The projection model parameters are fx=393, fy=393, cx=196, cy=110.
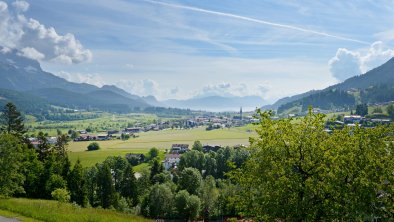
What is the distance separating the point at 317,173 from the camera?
27.2m

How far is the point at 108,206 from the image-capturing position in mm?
86000

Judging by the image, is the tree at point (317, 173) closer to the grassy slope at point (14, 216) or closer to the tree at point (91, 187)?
the grassy slope at point (14, 216)

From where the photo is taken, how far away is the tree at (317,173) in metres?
25.6

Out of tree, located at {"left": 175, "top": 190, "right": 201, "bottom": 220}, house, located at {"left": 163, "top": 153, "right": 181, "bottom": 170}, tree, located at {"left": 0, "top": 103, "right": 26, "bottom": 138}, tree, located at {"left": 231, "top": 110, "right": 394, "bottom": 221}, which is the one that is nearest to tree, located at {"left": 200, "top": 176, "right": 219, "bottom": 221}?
tree, located at {"left": 175, "top": 190, "right": 201, "bottom": 220}

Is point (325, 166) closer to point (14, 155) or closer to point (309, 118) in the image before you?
point (309, 118)

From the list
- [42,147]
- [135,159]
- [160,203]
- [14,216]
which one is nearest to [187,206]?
[160,203]

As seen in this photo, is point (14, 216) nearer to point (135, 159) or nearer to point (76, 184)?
point (76, 184)

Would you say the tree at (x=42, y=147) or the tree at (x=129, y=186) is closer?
the tree at (x=42, y=147)

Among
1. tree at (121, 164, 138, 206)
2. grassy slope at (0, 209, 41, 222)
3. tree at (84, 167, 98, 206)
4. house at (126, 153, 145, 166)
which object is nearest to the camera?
grassy slope at (0, 209, 41, 222)

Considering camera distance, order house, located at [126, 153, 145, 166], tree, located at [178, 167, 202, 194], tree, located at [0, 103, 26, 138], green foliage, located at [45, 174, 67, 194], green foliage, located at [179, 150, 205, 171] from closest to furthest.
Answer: green foliage, located at [45, 174, 67, 194], tree, located at [0, 103, 26, 138], tree, located at [178, 167, 202, 194], green foliage, located at [179, 150, 205, 171], house, located at [126, 153, 145, 166]

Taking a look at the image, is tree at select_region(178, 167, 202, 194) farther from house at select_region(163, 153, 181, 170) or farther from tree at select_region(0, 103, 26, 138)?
house at select_region(163, 153, 181, 170)

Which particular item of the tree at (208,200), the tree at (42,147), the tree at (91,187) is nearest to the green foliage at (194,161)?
the tree at (91,187)

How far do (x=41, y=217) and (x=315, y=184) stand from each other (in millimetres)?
21068

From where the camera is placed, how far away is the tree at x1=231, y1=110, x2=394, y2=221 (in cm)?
2562
